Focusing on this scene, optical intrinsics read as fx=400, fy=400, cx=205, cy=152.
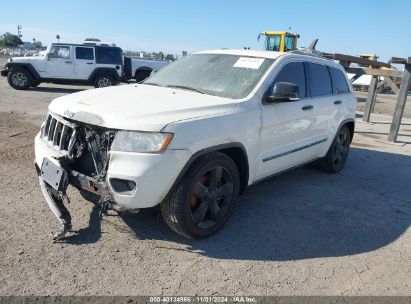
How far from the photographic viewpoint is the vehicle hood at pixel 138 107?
3279 millimetres

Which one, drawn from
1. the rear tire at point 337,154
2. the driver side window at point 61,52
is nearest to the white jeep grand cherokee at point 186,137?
the rear tire at point 337,154

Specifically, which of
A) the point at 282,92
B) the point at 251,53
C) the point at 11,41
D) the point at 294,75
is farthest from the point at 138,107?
the point at 11,41

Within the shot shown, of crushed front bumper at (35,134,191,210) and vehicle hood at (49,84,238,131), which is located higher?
vehicle hood at (49,84,238,131)

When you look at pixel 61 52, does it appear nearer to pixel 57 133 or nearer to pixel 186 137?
pixel 57 133

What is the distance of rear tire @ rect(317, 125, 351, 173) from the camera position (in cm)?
616

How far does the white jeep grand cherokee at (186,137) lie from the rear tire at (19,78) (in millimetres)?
12576

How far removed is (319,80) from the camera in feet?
18.0

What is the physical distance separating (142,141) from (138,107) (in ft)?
1.50

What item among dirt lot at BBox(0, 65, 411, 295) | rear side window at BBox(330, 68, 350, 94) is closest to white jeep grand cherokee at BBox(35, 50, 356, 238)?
dirt lot at BBox(0, 65, 411, 295)

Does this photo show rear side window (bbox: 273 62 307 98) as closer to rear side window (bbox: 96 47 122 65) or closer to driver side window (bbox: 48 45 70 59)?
rear side window (bbox: 96 47 122 65)

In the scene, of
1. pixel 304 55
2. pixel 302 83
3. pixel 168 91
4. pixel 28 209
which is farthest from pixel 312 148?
pixel 28 209

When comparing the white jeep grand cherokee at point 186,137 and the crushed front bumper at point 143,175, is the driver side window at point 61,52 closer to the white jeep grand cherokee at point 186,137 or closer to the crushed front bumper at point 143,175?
the white jeep grand cherokee at point 186,137

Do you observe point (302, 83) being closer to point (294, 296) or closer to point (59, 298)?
point (294, 296)

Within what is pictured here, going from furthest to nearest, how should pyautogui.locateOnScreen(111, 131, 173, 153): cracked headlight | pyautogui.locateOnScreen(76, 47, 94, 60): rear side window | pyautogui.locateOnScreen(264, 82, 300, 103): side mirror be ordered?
pyautogui.locateOnScreen(76, 47, 94, 60): rear side window → pyautogui.locateOnScreen(264, 82, 300, 103): side mirror → pyautogui.locateOnScreen(111, 131, 173, 153): cracked headlight
